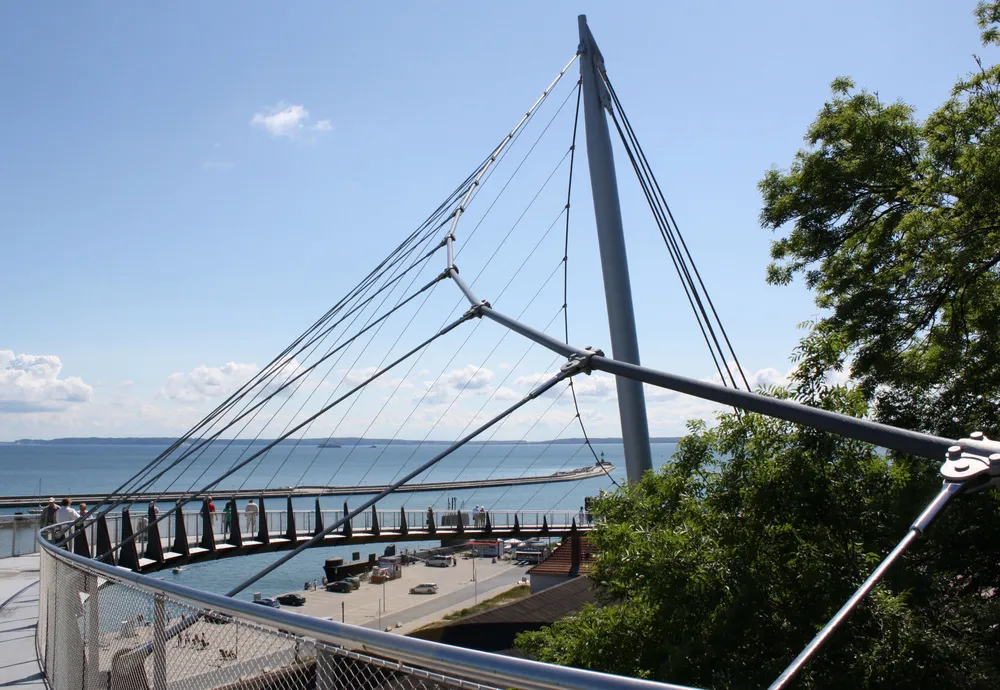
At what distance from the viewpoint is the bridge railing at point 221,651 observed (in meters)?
2.05

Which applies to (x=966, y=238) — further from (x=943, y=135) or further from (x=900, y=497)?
(x=900, y=497)

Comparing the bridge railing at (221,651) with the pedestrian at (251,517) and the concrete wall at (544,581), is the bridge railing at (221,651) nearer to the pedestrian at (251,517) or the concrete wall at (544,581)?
the pedestrian at (251,517)

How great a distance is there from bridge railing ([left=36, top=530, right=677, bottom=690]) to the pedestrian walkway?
0.49 m

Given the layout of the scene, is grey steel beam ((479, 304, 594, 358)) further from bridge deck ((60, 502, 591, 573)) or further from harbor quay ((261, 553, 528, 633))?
harbor quay ((261, 553, 528, 633))

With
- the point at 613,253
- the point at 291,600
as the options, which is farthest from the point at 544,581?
the point at 613,253

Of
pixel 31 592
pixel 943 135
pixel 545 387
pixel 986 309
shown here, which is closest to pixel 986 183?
pixel 986 309

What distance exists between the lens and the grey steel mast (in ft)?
30.7

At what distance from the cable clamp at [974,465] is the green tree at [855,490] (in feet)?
12.7

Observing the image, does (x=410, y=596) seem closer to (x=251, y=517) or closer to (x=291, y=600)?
(x=291, y=600)

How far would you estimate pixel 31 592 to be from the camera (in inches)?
420

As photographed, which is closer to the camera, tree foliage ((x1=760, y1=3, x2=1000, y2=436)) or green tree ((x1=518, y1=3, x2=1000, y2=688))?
green tree ((x1=518, y1=3, x2=1000, y2=688))

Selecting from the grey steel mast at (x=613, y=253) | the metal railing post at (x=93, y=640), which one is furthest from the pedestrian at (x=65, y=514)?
the metal railing post at (x=93, y=640)

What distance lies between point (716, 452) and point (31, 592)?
895 centimetres

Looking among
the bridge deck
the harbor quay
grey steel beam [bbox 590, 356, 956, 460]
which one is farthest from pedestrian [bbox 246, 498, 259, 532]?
grey steel beam [bbox 590, 356, 956, 460]
